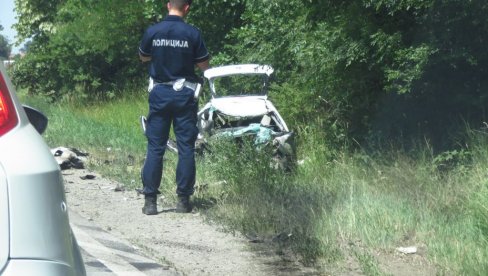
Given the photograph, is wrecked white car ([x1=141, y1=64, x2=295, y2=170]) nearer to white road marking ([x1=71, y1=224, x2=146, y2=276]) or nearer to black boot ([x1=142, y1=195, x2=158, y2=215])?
black boot ([x1=142, y1=195, x2=158, y2=215])

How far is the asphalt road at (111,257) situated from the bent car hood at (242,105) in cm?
372

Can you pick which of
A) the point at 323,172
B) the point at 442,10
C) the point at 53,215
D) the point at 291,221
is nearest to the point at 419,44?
the point at 442,10

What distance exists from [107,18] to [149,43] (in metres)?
13.9

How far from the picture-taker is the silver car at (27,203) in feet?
10.2

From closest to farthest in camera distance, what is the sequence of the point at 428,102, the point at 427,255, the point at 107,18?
the point at 427,255, the point at 428,102, the point at 107,18

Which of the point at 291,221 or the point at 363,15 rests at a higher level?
the point at 363,15

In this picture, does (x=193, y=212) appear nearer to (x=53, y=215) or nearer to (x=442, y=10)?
(x=442, y=10)

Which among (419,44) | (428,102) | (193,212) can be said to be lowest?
(193,212)

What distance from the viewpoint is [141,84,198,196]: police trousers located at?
26.4 feet

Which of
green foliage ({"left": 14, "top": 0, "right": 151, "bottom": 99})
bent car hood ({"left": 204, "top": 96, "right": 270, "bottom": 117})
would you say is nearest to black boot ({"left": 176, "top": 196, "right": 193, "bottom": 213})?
bent car hood ({"left": 204, "top": 96, "right": 270, "bottom": 117})

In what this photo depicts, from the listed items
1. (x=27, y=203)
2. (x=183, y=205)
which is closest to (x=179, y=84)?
(x=183, y=205)

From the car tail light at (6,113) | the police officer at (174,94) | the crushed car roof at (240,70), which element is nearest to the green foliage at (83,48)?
the crushed car roof at (240,70)

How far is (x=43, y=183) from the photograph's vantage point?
127 inches

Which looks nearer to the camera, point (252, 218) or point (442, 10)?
point (252, 218)
